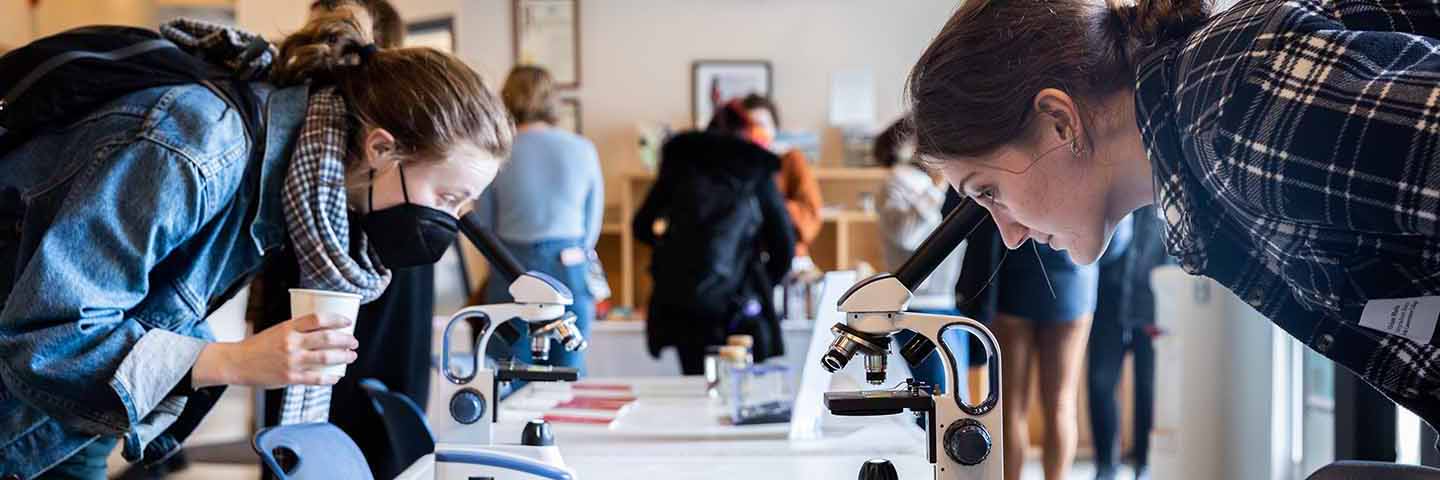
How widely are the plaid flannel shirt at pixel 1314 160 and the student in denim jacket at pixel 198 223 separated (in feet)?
2.88

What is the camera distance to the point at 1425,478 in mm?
1240

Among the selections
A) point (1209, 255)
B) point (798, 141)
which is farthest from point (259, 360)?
point (798, 141)

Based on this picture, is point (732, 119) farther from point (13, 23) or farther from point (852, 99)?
point (852, 99)

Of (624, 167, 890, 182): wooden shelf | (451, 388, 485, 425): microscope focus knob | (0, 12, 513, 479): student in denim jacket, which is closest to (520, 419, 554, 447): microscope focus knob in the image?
(451, 388, 485, 425): microscope focus knob

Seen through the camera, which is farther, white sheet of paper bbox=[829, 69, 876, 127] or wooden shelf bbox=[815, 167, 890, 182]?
white sheet of paper bbox=[829, 69, 876, 127]

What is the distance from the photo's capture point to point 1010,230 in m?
1.38

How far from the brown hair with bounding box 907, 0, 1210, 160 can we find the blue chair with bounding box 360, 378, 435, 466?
103cm

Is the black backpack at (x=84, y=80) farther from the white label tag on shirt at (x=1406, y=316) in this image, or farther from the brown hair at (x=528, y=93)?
the brown hair at (x=528, y=93)

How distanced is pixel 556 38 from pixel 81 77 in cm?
526

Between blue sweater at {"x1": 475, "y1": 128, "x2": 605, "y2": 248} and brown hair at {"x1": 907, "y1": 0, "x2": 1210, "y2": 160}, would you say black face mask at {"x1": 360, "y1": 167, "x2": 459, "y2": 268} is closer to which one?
brown hair at {"x1": 907, "y1": 0, "x2": 1210, "y2": 160}

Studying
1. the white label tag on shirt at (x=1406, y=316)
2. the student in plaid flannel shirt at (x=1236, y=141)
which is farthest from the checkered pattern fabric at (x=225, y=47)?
the white label tag on shirt at (x=1406, y=316)

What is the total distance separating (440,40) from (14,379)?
4.33 m

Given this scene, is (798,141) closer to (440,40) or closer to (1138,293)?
(440,40)

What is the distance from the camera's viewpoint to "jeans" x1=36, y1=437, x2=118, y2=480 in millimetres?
1537
